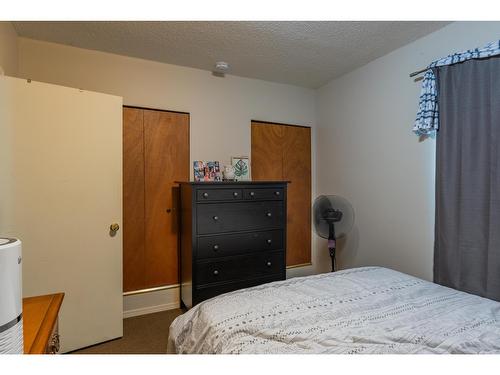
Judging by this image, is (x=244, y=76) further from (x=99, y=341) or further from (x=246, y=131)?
(x=99, y=341)

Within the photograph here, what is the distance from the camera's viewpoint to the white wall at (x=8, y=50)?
6.18ft

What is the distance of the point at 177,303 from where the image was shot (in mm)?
2922

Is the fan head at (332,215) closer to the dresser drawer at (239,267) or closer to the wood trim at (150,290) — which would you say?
the dresser drawer at (239,267)

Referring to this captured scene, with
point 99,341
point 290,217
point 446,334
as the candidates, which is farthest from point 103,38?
point 446,334

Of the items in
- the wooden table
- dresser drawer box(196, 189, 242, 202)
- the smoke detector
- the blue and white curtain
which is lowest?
the wooden table

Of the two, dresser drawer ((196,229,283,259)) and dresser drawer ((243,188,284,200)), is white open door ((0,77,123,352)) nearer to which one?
dresser drawer ((196,229,283,259))

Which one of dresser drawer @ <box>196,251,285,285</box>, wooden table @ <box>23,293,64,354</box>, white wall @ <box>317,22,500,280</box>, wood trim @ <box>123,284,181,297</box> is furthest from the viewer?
wood trim @ <box>123,284,181,297</box>

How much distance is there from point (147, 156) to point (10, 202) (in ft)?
3.87

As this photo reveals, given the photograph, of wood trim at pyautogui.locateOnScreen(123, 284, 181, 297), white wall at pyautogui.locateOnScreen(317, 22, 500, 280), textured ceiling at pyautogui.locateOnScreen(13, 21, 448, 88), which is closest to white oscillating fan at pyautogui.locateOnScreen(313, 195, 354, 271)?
white wall at pyautogui.locateOnScreen(317, 22, 500, 280)

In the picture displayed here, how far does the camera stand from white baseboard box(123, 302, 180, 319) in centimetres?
267

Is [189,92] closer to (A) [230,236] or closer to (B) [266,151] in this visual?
(B) [266,151]

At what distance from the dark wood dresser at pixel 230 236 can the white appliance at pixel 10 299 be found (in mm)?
1670

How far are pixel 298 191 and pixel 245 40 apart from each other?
6.36 ft

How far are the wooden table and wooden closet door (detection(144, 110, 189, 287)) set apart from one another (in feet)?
5.39
